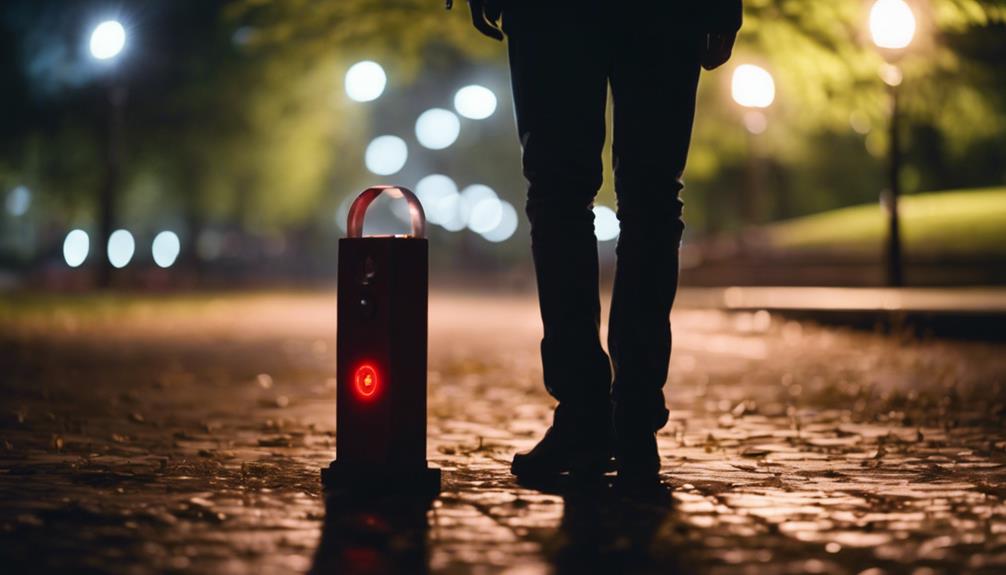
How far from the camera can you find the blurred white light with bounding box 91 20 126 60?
22594mm

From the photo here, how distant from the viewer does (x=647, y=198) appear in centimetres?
453

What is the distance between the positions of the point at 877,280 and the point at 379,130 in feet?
115

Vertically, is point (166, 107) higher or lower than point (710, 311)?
higher

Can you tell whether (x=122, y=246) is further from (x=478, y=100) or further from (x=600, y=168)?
(x=600, y=168)

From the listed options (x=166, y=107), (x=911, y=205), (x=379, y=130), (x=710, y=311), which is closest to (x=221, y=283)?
(x=166, y=107)

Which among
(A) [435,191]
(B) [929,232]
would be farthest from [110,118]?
(A) [435,191]

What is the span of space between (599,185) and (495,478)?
104 centimetres

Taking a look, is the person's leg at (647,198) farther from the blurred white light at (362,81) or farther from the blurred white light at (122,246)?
the blurred white light at (122,246)

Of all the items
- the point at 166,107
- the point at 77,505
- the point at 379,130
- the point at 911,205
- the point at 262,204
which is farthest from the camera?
the point at 379,130

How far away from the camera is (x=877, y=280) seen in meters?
22.0

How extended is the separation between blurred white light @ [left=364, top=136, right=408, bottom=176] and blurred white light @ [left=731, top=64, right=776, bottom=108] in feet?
111

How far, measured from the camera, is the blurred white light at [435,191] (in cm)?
5266

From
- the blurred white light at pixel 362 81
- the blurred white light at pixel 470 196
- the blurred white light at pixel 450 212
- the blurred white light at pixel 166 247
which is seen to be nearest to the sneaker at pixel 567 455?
the blurred white light at pixel 362 81

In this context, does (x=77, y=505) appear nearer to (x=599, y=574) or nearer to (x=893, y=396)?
(x=599, y=574)
